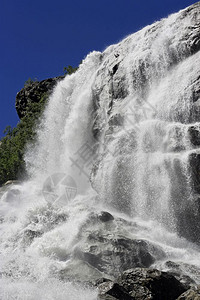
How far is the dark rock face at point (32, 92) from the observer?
3538cm

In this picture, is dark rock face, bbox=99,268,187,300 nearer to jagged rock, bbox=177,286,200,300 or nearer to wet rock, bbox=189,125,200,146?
jagged rock, bbox=177,286,200,300

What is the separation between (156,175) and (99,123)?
25.6ft

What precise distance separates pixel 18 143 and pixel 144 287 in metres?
25.3

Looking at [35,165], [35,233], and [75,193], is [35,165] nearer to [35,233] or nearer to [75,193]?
[75,193]

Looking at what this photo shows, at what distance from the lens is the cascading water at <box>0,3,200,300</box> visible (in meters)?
10.6

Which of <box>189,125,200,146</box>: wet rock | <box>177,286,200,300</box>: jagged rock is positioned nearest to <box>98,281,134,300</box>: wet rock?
<box>177,286,200,300</box>: jagged rock

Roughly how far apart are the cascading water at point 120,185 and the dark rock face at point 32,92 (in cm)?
1097

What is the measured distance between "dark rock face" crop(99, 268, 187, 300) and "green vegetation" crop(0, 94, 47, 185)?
69.8ft

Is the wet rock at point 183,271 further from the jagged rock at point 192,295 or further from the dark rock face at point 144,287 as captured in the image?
the jagged rock at point 192,295

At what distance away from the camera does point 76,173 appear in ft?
70.8

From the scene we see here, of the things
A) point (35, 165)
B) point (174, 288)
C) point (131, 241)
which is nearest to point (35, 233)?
point (131, 241)

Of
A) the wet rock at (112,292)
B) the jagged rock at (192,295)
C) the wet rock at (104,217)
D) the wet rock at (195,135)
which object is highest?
the wet rock at (195,135)

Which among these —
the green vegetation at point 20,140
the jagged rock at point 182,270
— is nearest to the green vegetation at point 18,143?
the green vegetation at point 20,140

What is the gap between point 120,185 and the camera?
50.5ft
